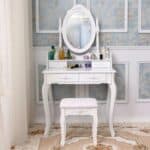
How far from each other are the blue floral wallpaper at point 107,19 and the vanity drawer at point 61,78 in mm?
628

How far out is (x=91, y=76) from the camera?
11.5 feet

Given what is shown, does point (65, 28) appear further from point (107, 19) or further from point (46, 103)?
point (46, 103)

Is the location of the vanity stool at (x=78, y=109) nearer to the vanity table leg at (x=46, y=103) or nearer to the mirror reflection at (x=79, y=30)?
the vanity table leg at (x=46, y=103)

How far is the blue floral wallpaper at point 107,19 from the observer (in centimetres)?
390

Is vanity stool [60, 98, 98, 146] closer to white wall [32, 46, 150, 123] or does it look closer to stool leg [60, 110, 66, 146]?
stool leg [60, 110, 66, 146]

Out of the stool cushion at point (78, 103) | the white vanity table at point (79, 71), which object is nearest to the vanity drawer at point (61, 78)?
the white vanity table at point (79, 71)

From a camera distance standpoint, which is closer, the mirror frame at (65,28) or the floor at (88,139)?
the floor at (88,139)

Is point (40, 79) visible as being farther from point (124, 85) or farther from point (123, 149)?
point (123, 149)

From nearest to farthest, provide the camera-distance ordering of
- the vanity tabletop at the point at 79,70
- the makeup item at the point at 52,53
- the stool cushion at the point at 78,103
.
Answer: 1. the stool cushion at the point at 78,103
2. the vanity tabletop at the point at 79,70
3. the makeup item at the point at 52,53

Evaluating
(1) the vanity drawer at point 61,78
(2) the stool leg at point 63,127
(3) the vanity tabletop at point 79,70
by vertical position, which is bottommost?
(2) the stool leg at point 63,127

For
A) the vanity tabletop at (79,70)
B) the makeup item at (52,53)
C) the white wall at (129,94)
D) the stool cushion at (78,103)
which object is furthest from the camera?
the white wall at (129,94)

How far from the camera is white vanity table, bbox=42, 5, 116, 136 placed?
3.49 m

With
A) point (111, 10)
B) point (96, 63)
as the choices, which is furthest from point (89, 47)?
point (111, 10)

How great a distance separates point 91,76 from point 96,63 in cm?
30
